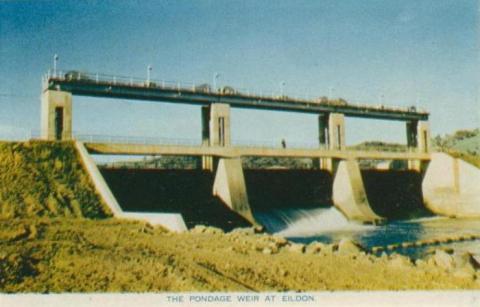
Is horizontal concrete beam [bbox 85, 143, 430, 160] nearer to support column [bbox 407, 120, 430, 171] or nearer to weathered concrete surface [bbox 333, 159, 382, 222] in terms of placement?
weathered concrete surface [bbox 333, 159, 382, 222]

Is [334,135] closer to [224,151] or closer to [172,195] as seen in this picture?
[224,151]

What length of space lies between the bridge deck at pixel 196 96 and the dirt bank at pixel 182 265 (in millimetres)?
9505

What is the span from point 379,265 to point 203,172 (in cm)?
1463

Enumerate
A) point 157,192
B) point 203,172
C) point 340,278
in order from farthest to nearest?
point 203,172, point 157,192, point 340,278

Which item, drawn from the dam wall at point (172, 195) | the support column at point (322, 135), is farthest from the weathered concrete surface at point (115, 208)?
the support column at point (322, 135)

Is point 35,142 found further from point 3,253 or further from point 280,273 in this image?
point 280,273

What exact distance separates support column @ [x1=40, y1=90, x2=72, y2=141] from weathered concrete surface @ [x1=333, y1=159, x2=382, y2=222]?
14808mm

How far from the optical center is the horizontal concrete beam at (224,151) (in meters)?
20.6

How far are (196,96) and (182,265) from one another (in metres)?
15.7

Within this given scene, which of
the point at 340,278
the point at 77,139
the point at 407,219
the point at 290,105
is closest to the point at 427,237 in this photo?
the point at 407,219

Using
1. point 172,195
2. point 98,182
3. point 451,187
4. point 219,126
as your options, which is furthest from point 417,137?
point 98,182

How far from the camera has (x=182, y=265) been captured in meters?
9.27

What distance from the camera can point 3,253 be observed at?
9703mm

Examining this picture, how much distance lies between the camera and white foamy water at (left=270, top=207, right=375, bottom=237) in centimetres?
2305
